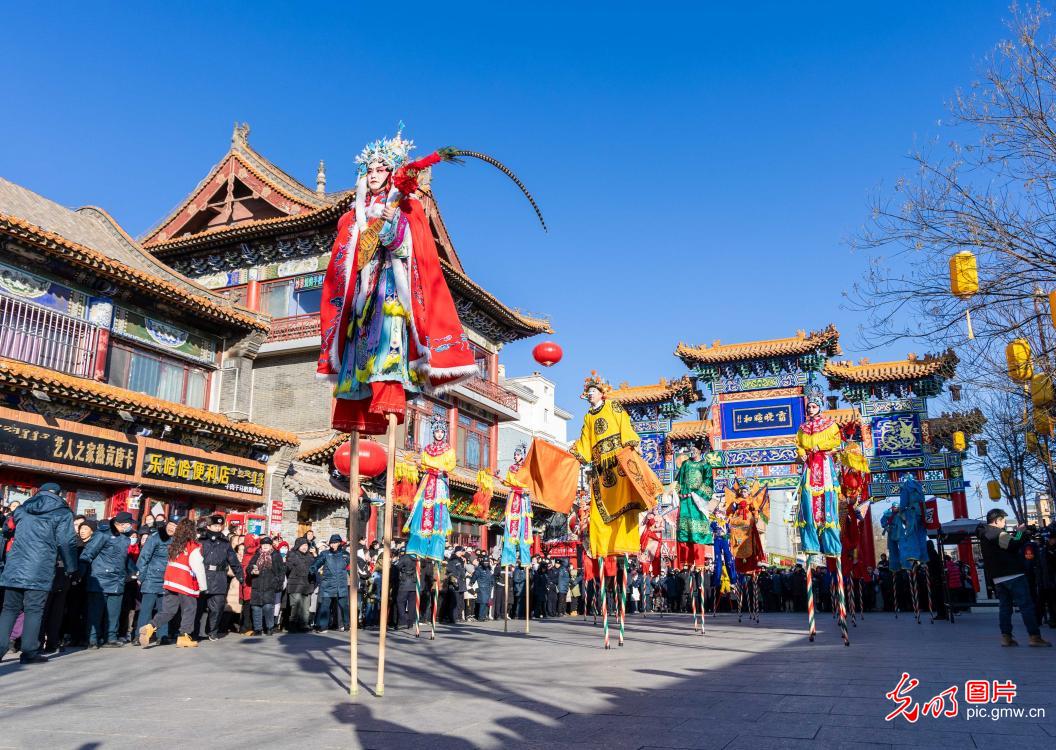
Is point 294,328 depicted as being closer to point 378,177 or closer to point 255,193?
point 255,193

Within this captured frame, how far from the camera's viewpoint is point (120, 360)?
17.7 meters

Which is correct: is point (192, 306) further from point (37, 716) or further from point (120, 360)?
point (37, 716)

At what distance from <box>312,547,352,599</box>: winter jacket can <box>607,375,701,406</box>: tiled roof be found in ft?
81.5

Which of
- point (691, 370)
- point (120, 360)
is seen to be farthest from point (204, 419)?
point (691, 370)

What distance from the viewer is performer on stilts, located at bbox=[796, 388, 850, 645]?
9.43m

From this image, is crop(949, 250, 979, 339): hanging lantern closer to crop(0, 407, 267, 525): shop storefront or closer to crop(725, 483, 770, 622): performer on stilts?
crop(725, 483, 770, 622): performer on stilts

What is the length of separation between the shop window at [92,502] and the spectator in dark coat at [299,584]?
17.7 ft

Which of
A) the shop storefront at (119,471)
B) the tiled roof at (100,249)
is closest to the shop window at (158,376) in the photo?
the tiled roof at (100,249)

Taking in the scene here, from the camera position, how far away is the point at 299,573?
1282 cm

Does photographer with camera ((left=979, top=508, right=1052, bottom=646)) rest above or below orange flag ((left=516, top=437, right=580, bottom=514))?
below

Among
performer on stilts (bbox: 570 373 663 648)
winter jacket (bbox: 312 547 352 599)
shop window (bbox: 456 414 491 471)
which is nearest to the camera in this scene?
performer on stilts (bbox: 570 373 663 648)

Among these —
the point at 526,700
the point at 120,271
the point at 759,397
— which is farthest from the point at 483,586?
the point at 759,397

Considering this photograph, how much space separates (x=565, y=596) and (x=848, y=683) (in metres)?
17.8

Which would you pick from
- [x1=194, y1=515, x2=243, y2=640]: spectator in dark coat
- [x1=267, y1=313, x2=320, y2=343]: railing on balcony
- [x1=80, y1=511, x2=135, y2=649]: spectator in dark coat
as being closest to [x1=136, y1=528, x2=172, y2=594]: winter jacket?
[x1=80, y1=511, x2=135, y2=649]: spectator in dark coat
